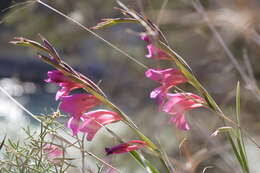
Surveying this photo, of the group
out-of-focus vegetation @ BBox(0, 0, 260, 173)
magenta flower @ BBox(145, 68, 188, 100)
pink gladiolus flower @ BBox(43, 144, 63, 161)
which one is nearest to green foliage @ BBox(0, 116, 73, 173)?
pink gladiolus flower @ BBox(43, 144, 63, 161)

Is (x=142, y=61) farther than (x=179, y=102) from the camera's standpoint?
Yes

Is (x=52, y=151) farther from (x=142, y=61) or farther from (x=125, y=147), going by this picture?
(x=142, y=61)

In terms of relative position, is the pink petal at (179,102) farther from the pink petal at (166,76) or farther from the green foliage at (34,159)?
the green foliage at (34,159)

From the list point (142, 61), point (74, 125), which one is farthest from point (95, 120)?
point (142, 61)

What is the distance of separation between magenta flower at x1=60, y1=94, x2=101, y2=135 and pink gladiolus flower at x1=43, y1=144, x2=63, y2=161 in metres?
0.06

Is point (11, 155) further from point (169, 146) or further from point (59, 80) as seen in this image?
point (169, 146)

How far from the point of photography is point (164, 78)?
79cm

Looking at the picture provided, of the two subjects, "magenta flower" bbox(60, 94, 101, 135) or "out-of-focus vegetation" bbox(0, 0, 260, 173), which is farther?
"out-of-focus vegetation" bbox(0, 0, 260, 173)

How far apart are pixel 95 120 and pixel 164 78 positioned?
4.1 inches

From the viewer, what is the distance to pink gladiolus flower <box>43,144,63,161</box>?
2.67 feet

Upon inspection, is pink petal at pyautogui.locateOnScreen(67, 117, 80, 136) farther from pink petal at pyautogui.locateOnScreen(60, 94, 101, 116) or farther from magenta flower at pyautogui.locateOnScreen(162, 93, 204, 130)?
magenta flower at pyautogui.locateOnScreen(162, 93, 204, 130)

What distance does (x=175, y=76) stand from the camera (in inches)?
31.7

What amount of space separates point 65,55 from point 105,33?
101cm

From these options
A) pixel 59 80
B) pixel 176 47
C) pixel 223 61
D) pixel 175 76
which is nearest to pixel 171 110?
pixel 175 76
